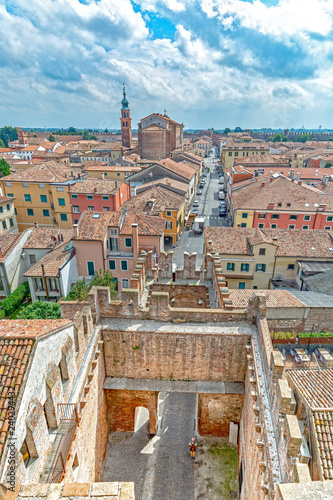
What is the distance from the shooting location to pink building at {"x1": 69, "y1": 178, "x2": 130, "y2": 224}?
46125mm

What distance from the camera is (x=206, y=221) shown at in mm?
64250

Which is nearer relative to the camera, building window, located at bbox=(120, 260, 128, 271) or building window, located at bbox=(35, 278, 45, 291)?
building window, located at bbox=(35, 278, 45, 291)

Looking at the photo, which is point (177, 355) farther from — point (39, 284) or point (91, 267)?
point (39, 284)

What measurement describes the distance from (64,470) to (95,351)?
217 inches

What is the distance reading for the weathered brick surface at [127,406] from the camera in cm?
1722

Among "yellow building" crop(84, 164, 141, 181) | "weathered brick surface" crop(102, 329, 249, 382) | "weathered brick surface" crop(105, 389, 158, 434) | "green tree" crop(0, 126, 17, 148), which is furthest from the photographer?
"green tree" crop(0, 126, 17, 148)

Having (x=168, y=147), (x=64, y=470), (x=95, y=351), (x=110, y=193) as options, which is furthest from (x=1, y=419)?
(x=168, y=147)

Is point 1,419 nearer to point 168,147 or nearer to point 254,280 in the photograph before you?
point 254,280

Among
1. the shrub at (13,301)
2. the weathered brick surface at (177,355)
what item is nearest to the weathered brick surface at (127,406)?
the weathered brick surface at (177,355)

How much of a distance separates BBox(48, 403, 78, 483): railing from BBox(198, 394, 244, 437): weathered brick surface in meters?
8.03

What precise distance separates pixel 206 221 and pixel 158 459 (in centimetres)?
5070

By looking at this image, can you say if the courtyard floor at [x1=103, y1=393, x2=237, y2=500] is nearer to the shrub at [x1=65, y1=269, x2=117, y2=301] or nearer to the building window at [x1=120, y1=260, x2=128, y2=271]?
the shrub at [x1=65, y1=269, x2=117, y2=301]

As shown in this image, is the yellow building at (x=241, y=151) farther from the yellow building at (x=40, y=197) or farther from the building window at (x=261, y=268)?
the building window at (x=261, y=268)

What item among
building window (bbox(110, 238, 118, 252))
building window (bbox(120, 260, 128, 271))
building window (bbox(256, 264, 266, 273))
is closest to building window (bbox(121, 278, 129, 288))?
building window (bbox(120, 260, 128, 271))
